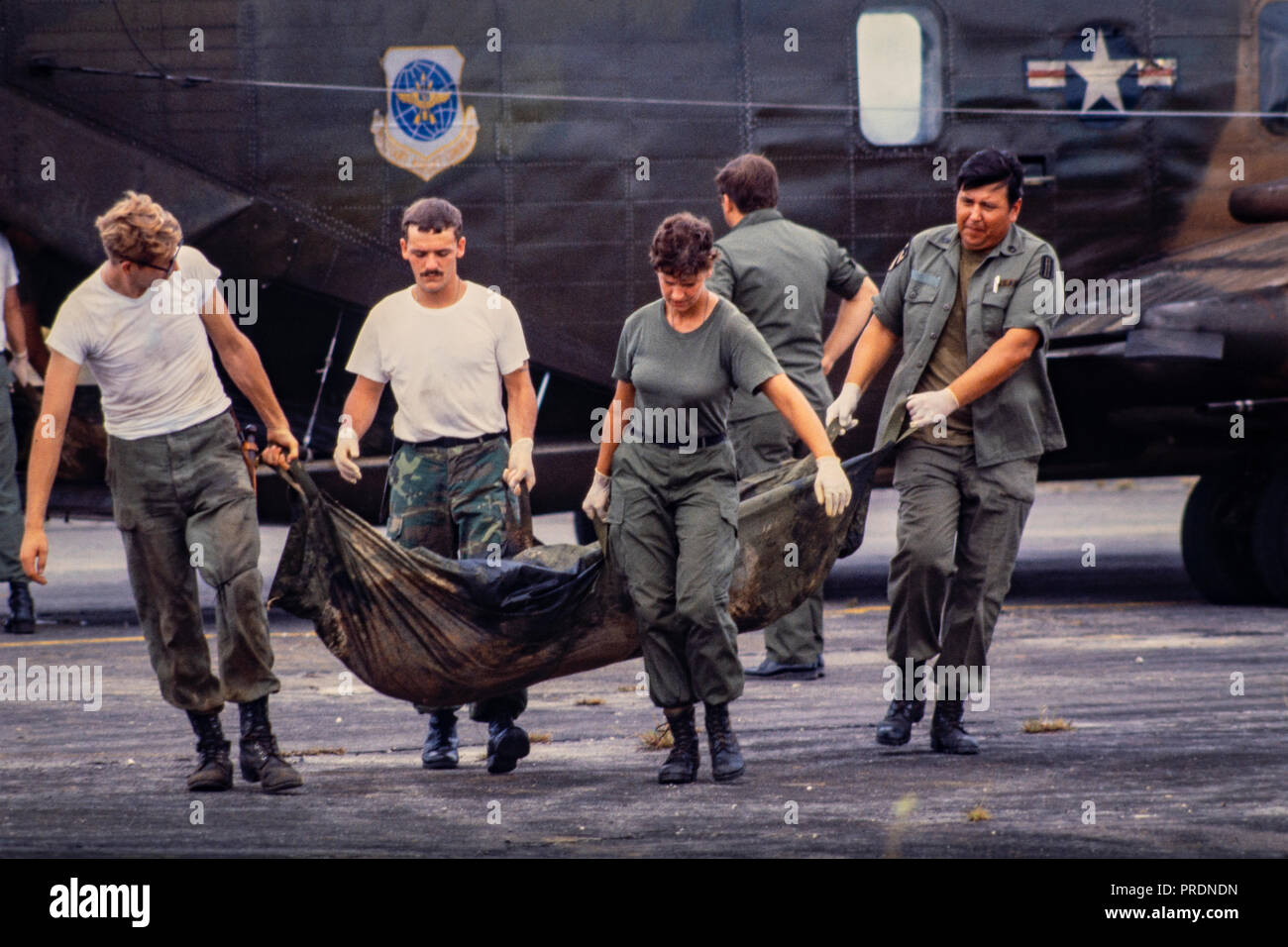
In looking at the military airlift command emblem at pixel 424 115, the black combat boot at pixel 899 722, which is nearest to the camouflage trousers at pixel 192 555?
the black combat boot at pixel 899 722

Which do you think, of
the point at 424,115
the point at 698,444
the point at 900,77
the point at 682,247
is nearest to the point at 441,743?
the point at 698,444

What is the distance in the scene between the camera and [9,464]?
10.2 metres

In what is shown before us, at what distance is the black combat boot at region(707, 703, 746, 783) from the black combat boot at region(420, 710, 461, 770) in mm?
1020

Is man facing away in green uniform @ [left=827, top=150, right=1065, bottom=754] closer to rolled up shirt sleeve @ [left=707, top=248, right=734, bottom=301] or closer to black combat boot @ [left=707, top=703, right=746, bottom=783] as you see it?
black combat boot @ [left=707, top=703, right=746, bottom=783]

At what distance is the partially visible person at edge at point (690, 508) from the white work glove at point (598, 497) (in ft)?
0.43

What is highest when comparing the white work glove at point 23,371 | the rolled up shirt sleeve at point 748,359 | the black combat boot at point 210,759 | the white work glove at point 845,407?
the rolled up shirt sleeve at point 748,359

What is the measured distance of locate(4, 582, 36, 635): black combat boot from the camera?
1036 centimetres

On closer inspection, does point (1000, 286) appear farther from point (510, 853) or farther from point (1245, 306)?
point (1245, 306)

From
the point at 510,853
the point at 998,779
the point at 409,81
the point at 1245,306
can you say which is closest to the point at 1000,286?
the point at 998,779

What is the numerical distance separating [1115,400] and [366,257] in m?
4.49

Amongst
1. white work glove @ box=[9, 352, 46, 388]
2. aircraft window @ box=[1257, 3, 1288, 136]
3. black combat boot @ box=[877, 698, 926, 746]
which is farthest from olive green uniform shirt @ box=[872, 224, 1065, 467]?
white work glove @ box=[9, 352, 46, 388]

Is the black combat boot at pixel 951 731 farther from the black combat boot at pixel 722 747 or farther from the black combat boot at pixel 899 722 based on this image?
the black combat boot at pixel 722 747

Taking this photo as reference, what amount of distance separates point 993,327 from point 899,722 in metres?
1.57

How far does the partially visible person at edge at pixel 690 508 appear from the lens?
20.9 feet
